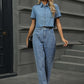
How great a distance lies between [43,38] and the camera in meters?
3.81

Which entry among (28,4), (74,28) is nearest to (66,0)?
(74,28)

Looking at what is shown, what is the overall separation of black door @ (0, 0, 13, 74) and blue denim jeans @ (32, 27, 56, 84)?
2.30 metres

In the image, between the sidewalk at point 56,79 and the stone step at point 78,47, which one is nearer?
the sidewalk at point 56,79

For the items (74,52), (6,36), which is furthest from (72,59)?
(6,36)

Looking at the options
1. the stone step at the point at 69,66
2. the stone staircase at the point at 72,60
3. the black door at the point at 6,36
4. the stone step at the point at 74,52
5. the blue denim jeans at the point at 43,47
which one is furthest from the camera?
the stone step at the point at 74,52

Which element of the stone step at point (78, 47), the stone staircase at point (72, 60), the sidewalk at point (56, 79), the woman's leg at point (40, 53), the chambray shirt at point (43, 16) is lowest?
the sidewalk at point (56, 79)

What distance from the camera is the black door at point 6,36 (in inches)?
235

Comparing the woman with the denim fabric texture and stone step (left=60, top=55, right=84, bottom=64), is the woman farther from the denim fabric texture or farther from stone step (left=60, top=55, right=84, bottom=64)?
stone step (left=60, top=55, right=84, bottom=64)

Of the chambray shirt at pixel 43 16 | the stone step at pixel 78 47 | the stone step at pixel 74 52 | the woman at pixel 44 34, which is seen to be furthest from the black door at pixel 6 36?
the stone step at pixel 78 47

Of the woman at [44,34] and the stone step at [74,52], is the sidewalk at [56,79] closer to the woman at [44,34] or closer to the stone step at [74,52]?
the stone step at [74,52]

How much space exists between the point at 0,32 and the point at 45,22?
8.12ft

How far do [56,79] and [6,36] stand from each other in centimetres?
192

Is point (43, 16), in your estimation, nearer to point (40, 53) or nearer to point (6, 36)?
point (40, 53)

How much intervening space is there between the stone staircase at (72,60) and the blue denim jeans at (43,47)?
3.38 metres
